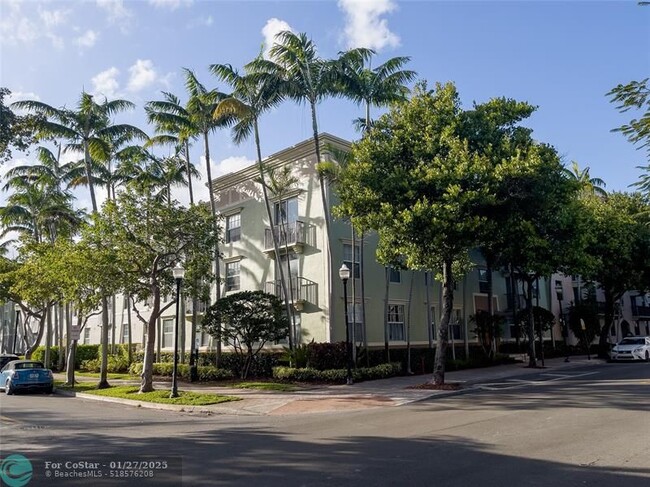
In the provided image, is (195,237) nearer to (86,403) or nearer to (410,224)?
(86,403)

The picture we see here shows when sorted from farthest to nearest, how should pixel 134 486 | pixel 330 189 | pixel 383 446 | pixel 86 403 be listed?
pixel 330 189 < pixel 86 403 < pixel 383 446 < pixel 134 486

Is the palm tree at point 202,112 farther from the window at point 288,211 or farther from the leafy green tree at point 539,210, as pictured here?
the leafy green tree at point 539,210

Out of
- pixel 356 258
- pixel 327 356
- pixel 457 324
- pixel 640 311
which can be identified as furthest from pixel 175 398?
pixel 640 311

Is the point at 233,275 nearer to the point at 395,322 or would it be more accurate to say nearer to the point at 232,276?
the point at 232,276

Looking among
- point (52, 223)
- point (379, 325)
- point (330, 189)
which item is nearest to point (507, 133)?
point (330, 189)

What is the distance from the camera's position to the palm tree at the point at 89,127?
25.0 metres

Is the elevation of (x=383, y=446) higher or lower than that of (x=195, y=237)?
lower

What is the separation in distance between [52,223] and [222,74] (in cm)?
1649

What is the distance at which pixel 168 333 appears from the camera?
34344 mm

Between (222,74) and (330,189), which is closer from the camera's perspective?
(222,74)

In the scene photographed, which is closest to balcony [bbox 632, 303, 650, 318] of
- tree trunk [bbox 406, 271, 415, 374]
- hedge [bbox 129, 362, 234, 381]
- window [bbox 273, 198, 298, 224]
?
tree trunk [bbox 406, 271, 415, 374]

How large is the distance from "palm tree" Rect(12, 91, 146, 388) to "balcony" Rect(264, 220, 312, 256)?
8459mm

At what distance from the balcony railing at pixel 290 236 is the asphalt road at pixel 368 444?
12472 millimetres

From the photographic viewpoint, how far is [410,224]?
17.5m
